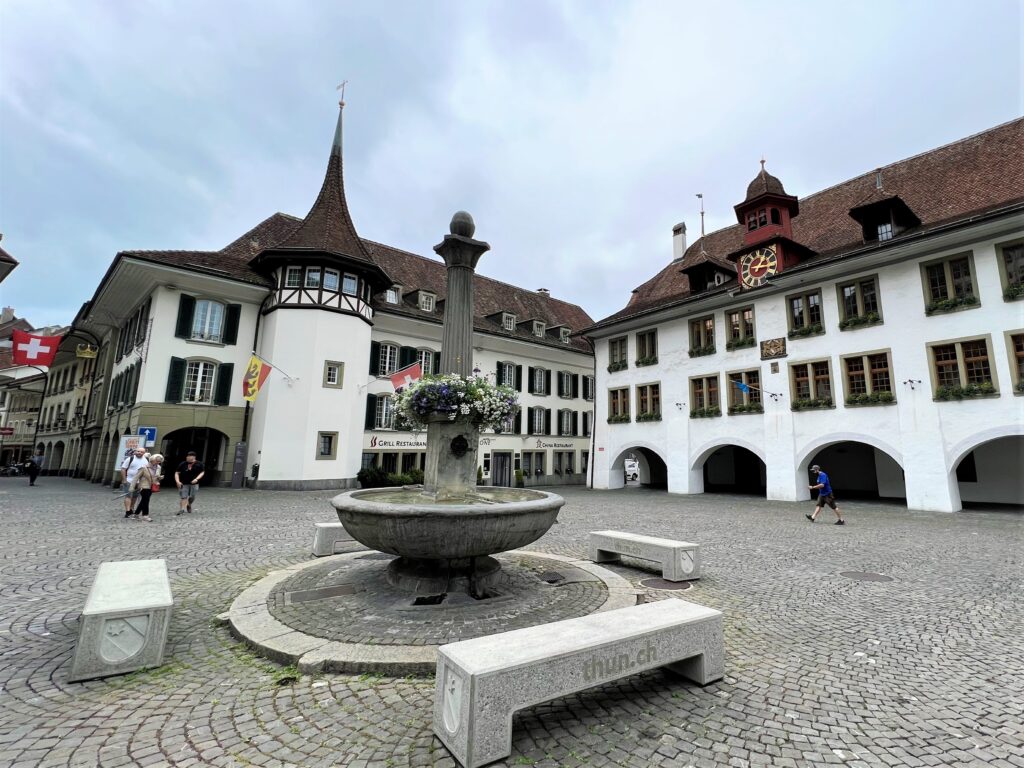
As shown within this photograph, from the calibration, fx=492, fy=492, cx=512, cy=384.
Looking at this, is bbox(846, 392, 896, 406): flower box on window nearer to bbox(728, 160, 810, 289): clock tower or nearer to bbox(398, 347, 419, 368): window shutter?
bbox(728, 160, 810, 289): clock tower

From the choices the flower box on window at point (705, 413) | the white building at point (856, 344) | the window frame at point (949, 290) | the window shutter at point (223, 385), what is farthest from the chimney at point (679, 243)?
the window shutter at point (223, 385)

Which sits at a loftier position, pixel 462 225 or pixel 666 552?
pixel 462 225

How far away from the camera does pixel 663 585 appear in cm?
665

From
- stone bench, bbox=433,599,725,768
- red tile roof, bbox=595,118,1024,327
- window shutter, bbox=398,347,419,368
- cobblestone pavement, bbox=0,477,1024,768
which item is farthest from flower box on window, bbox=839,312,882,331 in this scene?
window shutter, bbox=398,347,419,368

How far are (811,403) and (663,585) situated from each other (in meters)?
15.3

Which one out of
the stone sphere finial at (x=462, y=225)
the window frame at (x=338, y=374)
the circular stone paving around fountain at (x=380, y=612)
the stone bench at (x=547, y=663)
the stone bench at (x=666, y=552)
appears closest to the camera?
the stone bench at (x=547, y=663)

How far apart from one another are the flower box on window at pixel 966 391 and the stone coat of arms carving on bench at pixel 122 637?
20333 mm

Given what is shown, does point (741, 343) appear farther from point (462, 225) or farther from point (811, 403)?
point (462, 225)

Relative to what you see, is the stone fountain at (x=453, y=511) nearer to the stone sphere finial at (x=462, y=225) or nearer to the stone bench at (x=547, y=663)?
the stone sphere finial at (x=462, y=225)

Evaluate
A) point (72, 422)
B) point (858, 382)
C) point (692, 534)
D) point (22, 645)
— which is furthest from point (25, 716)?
point (72, 422)

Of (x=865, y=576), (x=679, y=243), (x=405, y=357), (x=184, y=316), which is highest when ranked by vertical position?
(x=679, y=243)

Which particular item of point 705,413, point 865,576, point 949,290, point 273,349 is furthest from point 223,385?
point 949,290

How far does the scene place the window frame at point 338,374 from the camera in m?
22.2

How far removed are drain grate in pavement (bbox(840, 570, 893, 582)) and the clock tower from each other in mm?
14805
